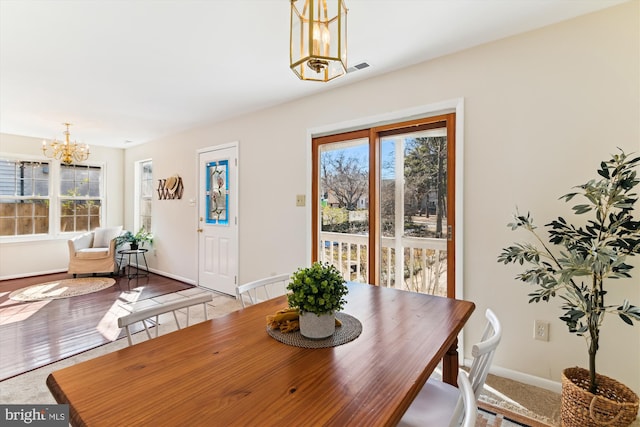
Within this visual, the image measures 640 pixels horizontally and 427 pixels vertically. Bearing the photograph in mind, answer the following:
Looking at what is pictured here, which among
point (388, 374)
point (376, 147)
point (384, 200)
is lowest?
point (388, 374)

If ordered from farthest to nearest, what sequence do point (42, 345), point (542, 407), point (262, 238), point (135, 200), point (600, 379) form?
1. point (135, 200)
2. point (262, 238)
3. point (42, 345)
4. point (542, 407)
5. point (600, 379)

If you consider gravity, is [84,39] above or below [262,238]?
above

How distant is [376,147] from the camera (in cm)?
294

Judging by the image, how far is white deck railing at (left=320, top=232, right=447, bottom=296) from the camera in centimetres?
269

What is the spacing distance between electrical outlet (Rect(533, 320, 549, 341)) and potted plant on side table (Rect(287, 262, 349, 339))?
1741 millimetres

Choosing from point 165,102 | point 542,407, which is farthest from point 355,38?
point 542,407

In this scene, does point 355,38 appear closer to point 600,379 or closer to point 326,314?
point 326,314

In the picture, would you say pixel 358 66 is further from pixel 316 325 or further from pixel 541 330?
pixel 541 330

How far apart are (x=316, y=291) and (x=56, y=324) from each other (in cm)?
352

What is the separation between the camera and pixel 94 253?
5148 mm

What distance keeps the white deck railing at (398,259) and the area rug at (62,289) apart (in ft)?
12.0

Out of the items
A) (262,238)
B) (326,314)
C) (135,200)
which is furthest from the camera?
(135,200)

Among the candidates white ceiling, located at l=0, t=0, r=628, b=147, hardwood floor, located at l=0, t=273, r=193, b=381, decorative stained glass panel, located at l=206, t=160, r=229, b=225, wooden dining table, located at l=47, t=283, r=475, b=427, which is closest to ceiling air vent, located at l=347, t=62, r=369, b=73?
white ceiling, located at l=0, t=0, r=628, b=147

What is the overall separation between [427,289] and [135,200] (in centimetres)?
585
